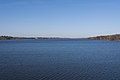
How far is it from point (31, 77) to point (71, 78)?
221 inches

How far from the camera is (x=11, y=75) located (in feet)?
105

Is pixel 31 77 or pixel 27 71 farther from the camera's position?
pixel 27 71

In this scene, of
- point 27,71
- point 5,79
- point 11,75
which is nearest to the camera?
point 5,79

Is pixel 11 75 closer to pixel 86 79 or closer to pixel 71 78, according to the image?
pixel 71 78

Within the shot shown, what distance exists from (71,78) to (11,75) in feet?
28.8

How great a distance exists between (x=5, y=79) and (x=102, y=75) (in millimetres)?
13989

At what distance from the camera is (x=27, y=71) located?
34.8m

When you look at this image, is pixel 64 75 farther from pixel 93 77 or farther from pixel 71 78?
pixel 93 77

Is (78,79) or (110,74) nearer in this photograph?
(78,79)

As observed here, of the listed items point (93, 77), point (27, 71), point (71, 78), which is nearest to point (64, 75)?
point (71, 78)

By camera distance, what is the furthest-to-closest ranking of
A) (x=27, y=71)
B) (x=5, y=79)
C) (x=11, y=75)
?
(x=27, y=71)
(x=11, y=75)
(x=5, y=79)

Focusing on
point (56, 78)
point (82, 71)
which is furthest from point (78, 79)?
point (82, 71)

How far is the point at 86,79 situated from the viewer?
98.9ft

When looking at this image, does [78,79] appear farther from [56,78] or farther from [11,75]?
[11,75]
